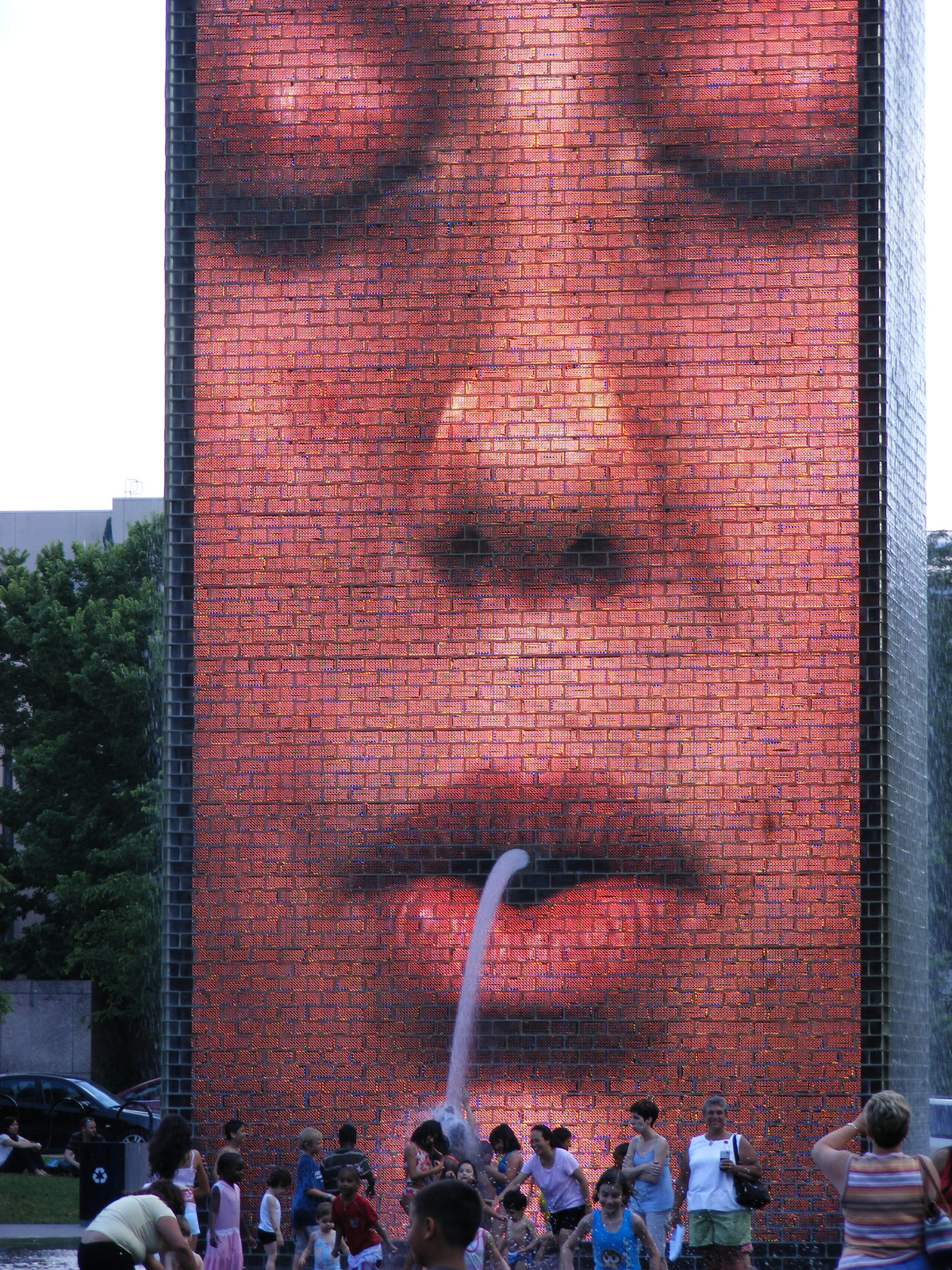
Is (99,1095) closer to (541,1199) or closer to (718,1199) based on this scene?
(541,1199)

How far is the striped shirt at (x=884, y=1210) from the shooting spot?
651 cm

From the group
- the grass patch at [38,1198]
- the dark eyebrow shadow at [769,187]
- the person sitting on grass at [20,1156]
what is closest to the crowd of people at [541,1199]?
the grass patch at [38,1198]

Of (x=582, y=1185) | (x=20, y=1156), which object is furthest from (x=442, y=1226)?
(x=20, y=1156)

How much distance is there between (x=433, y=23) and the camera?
1543 centimetres

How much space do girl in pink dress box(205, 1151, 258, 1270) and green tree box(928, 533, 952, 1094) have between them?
9.54 metres

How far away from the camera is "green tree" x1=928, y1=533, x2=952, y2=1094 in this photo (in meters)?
20.6

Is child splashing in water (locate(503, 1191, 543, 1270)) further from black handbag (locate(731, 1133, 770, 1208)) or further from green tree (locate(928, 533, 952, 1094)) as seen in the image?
green tree (locate(928, 533, 952, 1094))

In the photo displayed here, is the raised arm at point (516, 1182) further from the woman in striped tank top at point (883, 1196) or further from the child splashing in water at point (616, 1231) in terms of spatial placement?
the woman in striped tank top at point (883, 1196)

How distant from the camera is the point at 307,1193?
12.3 meters

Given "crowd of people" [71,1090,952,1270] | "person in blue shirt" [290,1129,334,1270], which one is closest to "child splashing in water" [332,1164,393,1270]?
"crowd of people" [71,1090,952,1270]

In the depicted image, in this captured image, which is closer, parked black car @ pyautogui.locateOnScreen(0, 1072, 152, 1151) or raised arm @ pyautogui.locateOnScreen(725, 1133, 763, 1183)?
raised arm @ pyautogui.locateOnScreen(725, 1133, 763, 1183)

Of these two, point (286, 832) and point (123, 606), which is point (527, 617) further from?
point (123, 606)

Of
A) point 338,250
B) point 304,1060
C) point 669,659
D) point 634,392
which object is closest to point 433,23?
point 338,250

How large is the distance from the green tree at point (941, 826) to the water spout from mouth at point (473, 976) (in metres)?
5.59
